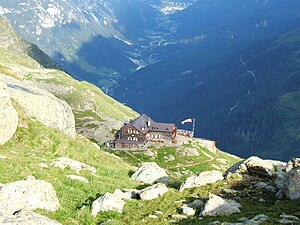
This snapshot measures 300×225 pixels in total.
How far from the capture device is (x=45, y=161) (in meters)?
36.1

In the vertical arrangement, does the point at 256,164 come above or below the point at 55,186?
above

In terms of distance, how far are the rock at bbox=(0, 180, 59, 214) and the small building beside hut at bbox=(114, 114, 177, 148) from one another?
14924 centimetres

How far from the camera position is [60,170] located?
33719mm

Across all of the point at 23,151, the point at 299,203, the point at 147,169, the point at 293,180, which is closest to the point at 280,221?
the point at 299,203

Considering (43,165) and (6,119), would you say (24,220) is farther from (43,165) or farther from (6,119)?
(6,119)

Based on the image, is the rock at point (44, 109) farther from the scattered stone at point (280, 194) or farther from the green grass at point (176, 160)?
the green grass at point (176, 160)

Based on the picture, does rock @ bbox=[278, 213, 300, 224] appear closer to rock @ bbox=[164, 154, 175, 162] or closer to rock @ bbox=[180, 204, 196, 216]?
rock @ bbox=[180, 204, 196, 216]

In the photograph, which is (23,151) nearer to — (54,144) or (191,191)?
(54,144)

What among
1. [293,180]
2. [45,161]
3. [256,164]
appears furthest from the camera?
[256,164]

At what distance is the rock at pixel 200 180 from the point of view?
115 ft

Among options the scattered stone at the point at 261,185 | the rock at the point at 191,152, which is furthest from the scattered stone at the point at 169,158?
the scattered stone at the point at 261,185

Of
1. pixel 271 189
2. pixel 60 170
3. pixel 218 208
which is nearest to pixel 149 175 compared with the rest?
pixel 60 170

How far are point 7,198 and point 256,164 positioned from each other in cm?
2486

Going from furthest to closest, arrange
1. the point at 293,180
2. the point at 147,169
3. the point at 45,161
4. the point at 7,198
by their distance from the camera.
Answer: the point at 147,169, the point at 45,161, the point at 293,180, the point at 7,198
